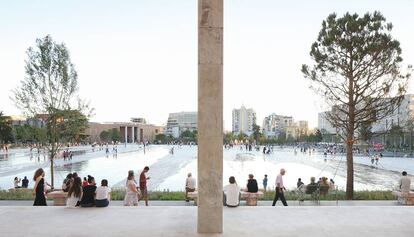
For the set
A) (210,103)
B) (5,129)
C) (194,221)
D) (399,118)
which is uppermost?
(399,118)

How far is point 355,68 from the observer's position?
1761cm

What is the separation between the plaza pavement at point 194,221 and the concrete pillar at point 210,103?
0.47 meters

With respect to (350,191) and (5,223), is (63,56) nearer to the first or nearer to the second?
(5,223)

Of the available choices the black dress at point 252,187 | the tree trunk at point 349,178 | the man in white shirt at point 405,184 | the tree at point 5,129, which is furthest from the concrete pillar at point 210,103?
the tree at point 5,129

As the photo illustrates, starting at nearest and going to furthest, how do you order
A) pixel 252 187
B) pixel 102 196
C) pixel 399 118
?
1. pixel 102 196
2. pixel 252 187
3. pixel 399 118

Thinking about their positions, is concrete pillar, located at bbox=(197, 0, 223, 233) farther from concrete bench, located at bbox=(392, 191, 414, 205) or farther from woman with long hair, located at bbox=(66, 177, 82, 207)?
concrete bench, located at bbox=(392, 191, 414, 205)

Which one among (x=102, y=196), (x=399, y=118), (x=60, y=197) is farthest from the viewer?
(x=399, y=118)

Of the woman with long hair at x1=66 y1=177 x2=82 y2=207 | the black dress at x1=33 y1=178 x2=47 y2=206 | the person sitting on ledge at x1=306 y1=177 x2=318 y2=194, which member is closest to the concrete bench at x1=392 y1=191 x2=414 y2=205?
the person sitting on ledge at x1=306 y1=177 x2=318 y2=194

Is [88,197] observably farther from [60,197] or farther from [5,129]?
[5,129]

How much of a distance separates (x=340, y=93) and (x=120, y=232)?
1362 centimetres

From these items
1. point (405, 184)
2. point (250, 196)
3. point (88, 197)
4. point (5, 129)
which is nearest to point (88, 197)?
point (88, 197)

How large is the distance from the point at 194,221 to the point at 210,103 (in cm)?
272

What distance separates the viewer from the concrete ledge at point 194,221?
7.68 m

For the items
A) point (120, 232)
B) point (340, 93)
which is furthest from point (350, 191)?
point (120, 232)
